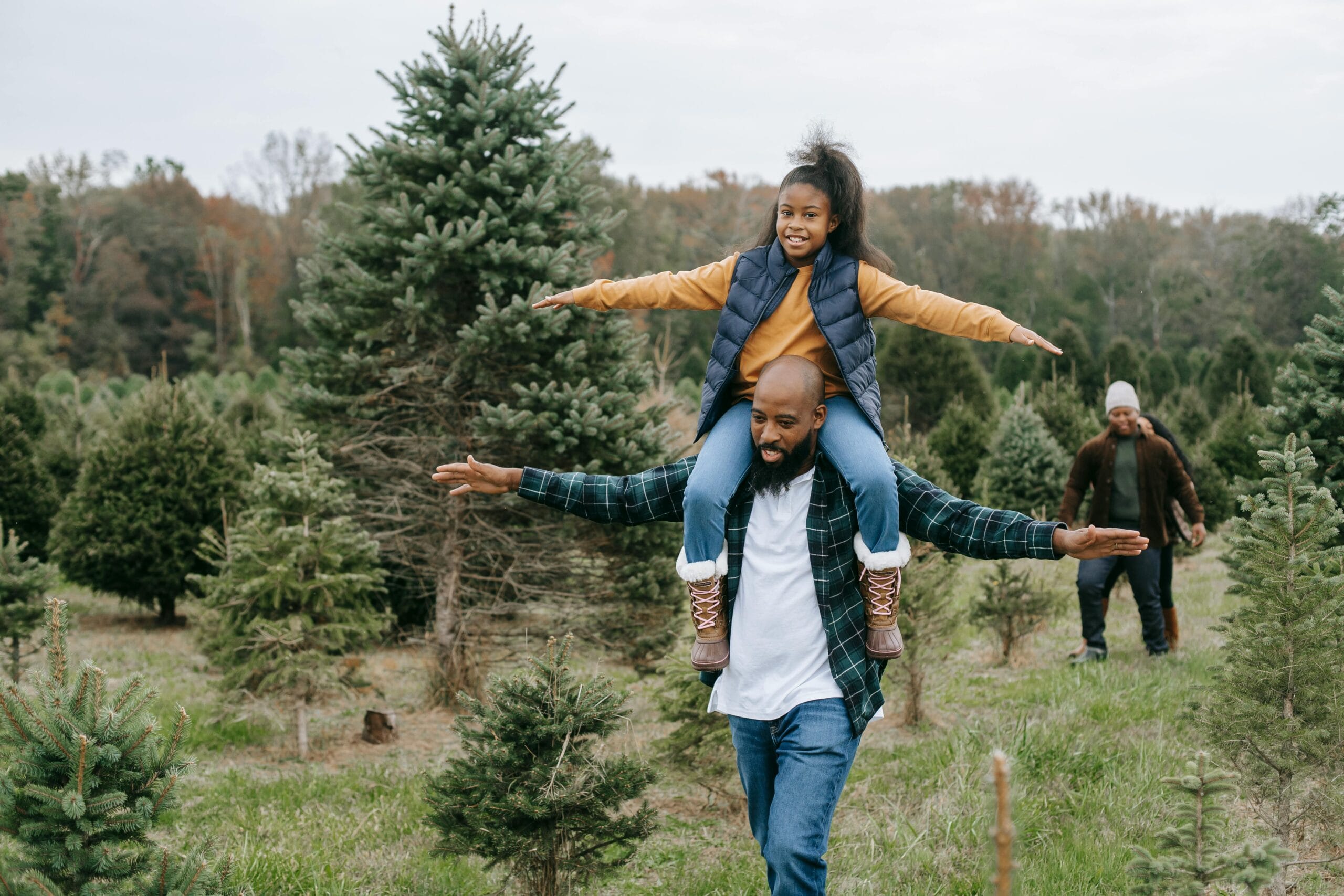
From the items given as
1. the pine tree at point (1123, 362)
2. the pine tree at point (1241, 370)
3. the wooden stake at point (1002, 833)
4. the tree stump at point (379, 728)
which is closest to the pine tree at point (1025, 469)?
the tree stump at point (379, 728)

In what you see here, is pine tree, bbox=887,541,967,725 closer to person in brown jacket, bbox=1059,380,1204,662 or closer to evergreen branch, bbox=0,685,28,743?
person in brown jacket, bbox=1059,380,1204,662

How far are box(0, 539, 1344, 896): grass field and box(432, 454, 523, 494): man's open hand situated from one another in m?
1.53

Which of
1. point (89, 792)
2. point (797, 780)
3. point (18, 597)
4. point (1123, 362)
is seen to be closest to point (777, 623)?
point (797, 780)

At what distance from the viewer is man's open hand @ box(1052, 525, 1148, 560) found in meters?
2.50

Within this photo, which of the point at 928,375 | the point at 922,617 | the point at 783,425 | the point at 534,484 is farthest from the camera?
the point at 928,375

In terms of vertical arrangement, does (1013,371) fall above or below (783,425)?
above

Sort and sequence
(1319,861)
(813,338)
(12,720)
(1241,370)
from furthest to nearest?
1. (1241,370)
2. (1319,861)
3. (813,338)
4. (12,720)

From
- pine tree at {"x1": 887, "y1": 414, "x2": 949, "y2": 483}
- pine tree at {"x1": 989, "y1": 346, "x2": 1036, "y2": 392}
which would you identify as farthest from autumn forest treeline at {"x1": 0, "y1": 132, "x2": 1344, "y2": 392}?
pine tree at {"x1": 887, "y1": 414, "x2": 949, "y2": 483}

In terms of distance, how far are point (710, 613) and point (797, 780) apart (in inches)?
20.1

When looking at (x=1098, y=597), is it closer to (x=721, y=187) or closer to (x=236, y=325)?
(x=721, y=187)

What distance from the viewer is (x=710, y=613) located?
2.83 metres

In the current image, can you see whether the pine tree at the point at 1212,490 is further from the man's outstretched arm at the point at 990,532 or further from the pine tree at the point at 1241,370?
the man's outstretched arm at the point at 990,532

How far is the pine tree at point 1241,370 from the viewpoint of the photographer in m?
20.6

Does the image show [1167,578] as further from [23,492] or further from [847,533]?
[23,492]
